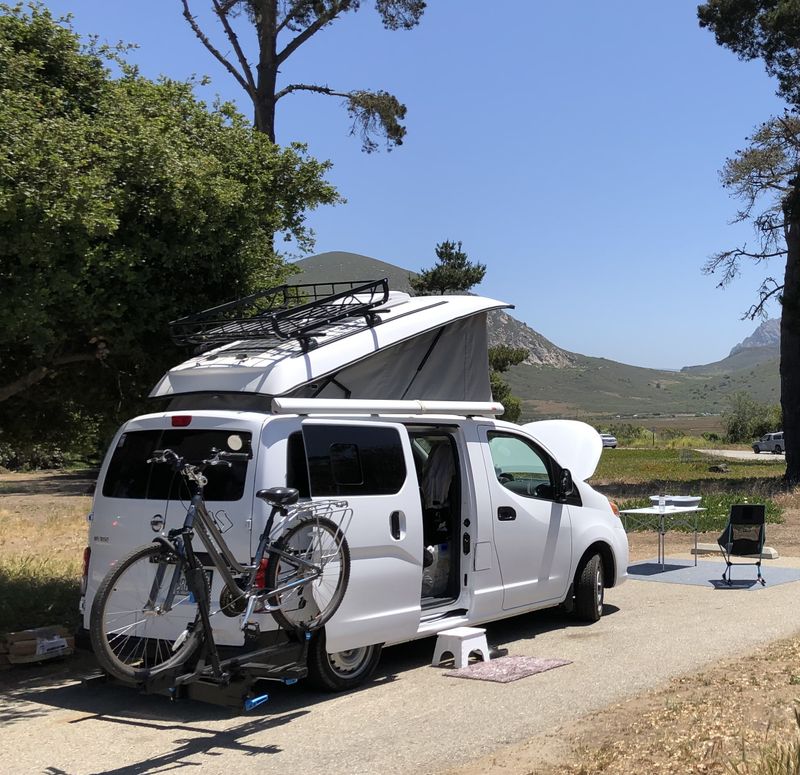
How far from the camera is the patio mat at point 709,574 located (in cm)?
1205

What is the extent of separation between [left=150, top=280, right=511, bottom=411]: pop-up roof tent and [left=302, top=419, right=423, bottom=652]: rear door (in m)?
0.43

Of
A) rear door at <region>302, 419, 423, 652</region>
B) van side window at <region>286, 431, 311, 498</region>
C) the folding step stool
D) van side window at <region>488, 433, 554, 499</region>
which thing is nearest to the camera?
van side window at <region>286, 431, 311, 498</region>

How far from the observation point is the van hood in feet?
34.9

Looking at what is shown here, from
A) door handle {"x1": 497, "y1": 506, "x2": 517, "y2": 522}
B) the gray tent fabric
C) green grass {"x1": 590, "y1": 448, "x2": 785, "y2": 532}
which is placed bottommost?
green grass {"x1": 590, "y1": 448, "x2": 785, "y2": 532}

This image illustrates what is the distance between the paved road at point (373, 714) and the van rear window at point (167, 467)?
1.55 meters

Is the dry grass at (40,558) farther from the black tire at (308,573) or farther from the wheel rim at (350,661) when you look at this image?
→ the black tire at (308,573)

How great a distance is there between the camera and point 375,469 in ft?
24.4

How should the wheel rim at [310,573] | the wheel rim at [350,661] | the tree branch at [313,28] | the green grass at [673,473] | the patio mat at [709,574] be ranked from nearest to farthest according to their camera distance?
the wheel rim at [310,573]
the wheel rim at [350,661]
the patio mat at [709,574]
the tree branch at [313,28]
the green grass at [673,473]

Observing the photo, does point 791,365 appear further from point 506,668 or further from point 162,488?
point 162,488

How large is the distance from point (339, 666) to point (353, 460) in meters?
1.52

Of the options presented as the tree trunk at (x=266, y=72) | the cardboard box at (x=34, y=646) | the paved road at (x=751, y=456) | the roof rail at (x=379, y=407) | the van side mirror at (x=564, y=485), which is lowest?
the cardboard box at (x=34, y=646)

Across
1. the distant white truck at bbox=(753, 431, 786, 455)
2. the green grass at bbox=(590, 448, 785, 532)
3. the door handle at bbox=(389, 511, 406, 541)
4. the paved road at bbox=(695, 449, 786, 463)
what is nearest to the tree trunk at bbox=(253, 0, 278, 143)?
the green grass at bbox=(590, 448, 785, 532)

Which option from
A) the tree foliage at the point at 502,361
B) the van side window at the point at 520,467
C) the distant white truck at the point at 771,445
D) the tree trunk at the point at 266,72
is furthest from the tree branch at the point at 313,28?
the distant white truck at the point at 771,445

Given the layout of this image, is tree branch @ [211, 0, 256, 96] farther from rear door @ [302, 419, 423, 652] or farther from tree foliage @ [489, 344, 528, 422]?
tree foliage @ [489, 344, 528, 422]
